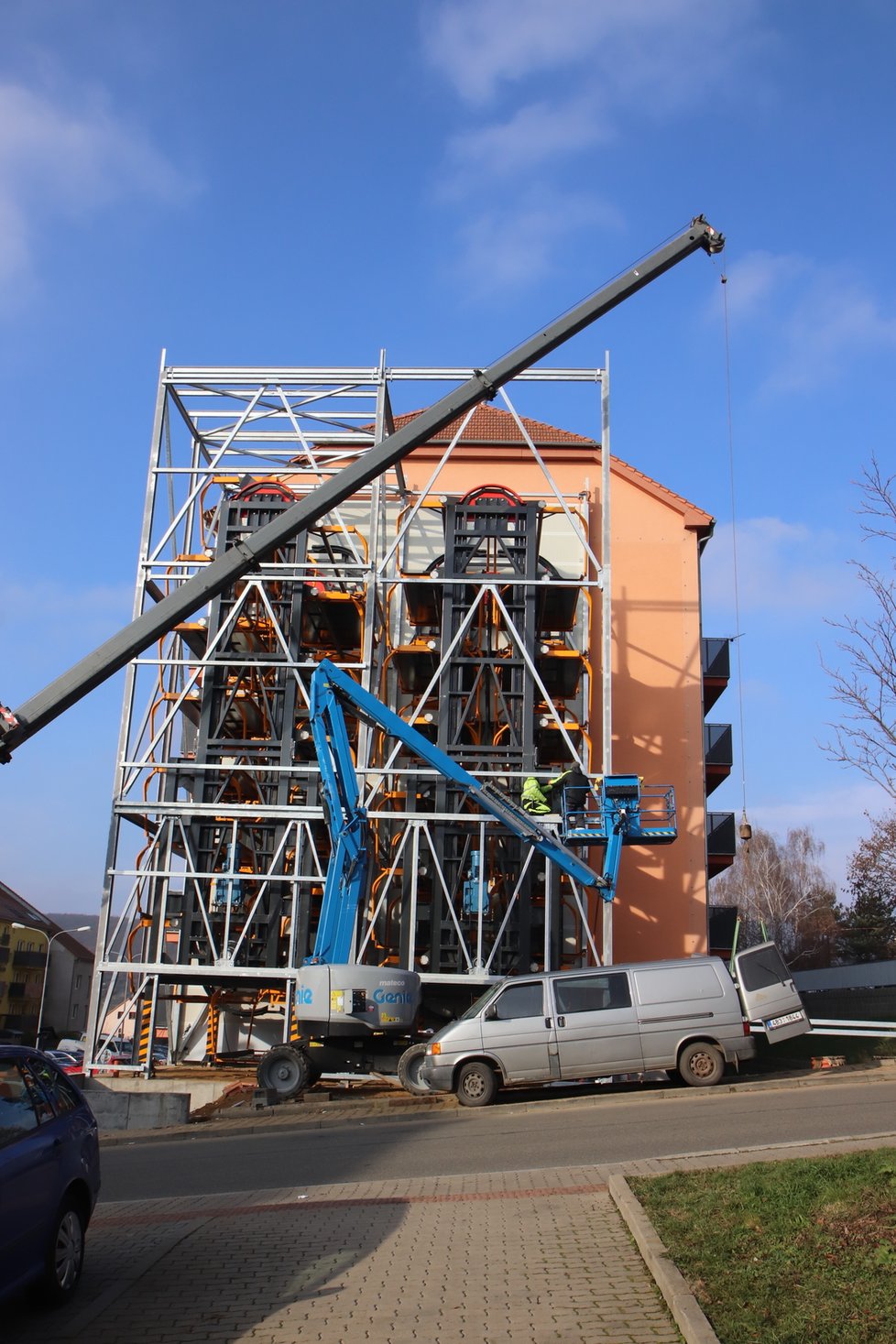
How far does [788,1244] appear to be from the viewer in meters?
6.57

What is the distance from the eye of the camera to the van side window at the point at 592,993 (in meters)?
16.1

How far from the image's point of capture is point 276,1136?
48.6ft

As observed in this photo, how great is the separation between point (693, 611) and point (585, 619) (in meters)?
4.82

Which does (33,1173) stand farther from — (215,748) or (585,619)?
(585,619)

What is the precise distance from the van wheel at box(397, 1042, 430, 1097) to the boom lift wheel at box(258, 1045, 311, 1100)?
135 cm

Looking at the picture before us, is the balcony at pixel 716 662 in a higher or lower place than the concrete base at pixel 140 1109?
higher

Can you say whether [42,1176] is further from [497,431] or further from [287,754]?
[497,431]

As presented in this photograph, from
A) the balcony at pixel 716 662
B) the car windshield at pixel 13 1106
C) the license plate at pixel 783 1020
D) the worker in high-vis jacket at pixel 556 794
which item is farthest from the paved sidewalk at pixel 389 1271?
the balcony at pixel 716 662

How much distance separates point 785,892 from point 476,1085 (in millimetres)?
55576

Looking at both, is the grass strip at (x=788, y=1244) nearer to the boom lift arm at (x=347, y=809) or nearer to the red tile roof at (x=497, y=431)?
the boom lift arm at (x=347, y=809)

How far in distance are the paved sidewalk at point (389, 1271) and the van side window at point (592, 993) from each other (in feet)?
20.7

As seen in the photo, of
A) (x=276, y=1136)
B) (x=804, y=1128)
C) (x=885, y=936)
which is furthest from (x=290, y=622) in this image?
(x=885, y=936)

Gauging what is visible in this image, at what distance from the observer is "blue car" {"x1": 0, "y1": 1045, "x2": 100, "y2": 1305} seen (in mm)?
6094

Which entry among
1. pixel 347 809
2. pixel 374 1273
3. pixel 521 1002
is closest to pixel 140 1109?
pixel 347 809
